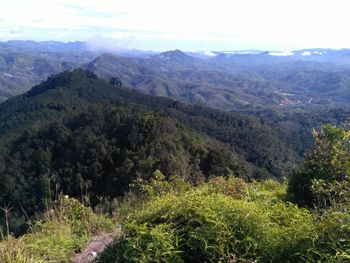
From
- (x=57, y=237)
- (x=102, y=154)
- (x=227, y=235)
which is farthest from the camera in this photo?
(x=102, y=154)

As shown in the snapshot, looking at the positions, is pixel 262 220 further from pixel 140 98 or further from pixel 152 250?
pixel 140 98

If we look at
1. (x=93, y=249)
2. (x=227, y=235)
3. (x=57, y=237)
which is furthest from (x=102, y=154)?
(x=227, y=235)

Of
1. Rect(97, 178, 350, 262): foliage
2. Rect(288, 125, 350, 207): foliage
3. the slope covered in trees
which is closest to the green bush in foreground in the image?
Rect(97, 178, 350, 262): foliage

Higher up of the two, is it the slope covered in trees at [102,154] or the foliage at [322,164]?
the foliage at [322,164]

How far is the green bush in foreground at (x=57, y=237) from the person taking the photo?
3.64m

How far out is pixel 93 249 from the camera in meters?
4.44

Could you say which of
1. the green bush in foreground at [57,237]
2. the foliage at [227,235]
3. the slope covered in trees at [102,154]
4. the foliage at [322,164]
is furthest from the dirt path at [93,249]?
the slope covered in trees at [102,154]

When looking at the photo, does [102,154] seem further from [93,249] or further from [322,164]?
[322,164]

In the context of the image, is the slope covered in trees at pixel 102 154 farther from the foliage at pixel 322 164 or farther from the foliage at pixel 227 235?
the foliage at pixel 227 235

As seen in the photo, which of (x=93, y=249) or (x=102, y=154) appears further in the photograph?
(x=102, y=154)

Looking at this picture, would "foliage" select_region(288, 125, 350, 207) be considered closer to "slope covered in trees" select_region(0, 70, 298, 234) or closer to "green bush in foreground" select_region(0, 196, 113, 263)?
"green bush in foreground" select_region(0, 196, 113, 263)

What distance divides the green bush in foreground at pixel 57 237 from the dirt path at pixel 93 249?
0.08 metres

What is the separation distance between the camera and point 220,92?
19275cm

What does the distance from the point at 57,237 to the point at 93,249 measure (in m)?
0.43
